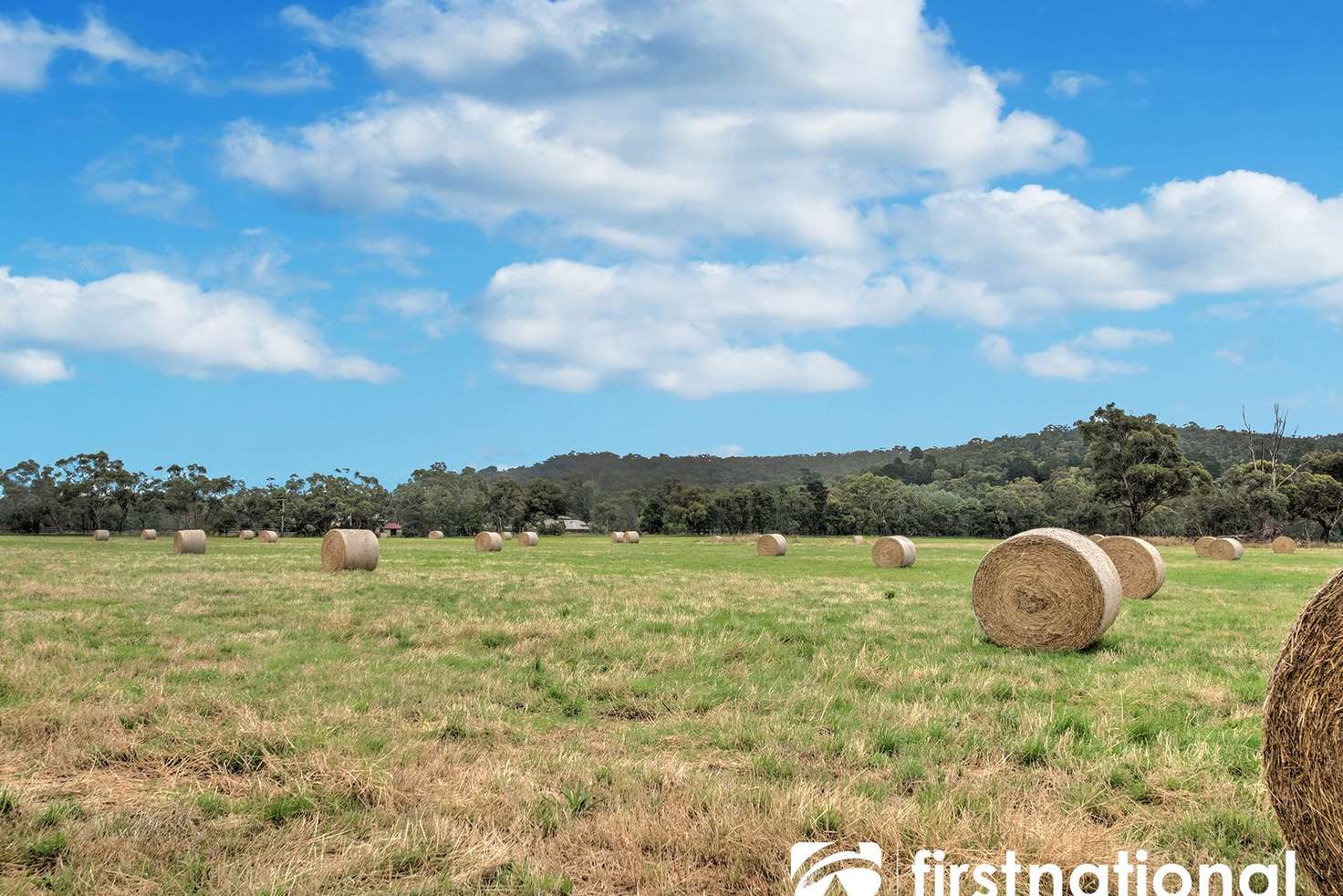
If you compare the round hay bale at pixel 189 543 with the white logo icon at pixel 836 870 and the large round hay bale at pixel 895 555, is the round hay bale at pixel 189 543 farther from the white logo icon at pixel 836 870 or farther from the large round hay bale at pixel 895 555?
the white logo icon at pixel 836 870

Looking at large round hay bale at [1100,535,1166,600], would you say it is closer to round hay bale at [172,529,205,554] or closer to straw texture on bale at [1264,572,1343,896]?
straw texture on bale at [1264,572,1343,896]

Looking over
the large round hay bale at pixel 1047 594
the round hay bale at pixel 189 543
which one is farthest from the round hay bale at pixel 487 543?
the large round hay bale at pixel 1047 594

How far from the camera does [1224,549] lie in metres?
45.7

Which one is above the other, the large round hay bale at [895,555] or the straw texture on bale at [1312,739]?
the straw texture on bale at [1312,739]

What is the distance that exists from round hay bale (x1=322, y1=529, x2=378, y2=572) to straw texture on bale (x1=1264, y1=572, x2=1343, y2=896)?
1042 inches

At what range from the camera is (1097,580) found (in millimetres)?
13648

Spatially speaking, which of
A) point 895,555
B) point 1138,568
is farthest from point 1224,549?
point 1138,568

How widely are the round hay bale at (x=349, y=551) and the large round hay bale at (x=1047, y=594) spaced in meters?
19.9

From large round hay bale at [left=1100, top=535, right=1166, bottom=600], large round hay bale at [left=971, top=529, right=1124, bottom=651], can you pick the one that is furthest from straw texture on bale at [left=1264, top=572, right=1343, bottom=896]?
large round hay bale at [left=1100, top=535, right=1166, bottom=600]

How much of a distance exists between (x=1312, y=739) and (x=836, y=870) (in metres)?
2.69

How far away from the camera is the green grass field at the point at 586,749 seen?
5.40 m

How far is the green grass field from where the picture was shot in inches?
213

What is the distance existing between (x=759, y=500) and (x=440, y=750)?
115 metres

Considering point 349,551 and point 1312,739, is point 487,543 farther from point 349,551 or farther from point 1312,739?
point 1312,739
